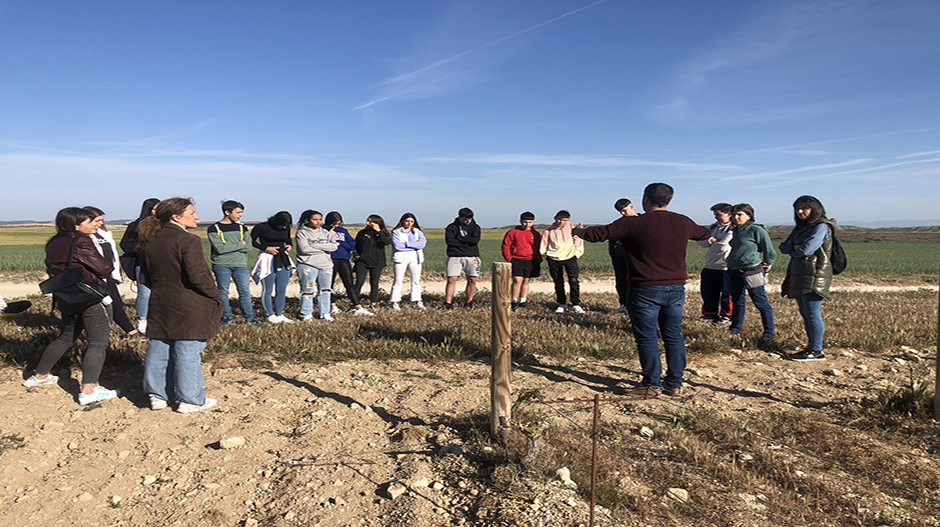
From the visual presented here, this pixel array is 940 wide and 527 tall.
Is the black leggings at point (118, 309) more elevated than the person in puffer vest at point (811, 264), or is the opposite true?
the person in puffer vest at point (811, 264)

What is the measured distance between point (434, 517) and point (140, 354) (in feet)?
14.5

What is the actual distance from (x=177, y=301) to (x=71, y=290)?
3.14 ft

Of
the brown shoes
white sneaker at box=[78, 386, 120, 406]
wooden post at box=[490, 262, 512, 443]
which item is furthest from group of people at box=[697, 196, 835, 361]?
white sneaker at box=[78, 386, 120, 406]

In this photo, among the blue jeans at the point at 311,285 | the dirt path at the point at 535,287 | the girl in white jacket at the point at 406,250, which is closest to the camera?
the blue jeans at the point at 311,285

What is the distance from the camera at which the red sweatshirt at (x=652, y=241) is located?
188 inches

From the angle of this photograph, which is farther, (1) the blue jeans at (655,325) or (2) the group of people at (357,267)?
(1) the blue jeans at (655,325)

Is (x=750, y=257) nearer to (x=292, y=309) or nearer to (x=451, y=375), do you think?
(x=451, y=375)

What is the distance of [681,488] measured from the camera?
3.24 meters

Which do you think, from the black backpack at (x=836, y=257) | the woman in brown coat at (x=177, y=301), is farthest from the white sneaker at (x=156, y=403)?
the black backpack at (x=836, y=257)

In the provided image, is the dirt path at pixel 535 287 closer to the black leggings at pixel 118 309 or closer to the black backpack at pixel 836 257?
the black leggings at pixel 118 309

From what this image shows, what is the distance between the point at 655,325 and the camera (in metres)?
4.98

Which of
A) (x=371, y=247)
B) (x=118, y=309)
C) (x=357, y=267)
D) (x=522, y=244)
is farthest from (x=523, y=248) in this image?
(x=118, y=309)

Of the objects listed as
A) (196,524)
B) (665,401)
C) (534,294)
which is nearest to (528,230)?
(534,294)

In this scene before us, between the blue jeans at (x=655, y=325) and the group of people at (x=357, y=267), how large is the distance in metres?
0.01
